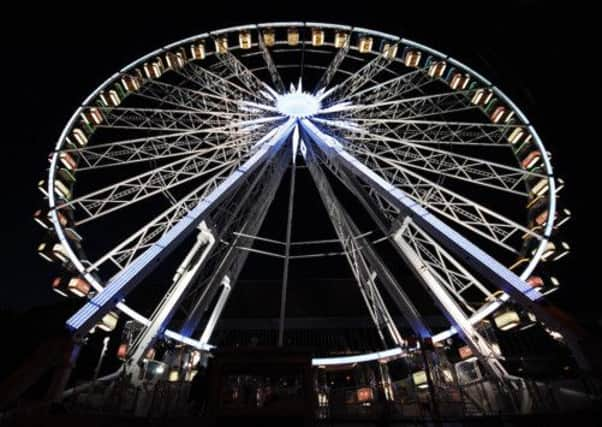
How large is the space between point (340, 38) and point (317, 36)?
1.16 metres

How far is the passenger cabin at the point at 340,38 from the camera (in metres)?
16.9

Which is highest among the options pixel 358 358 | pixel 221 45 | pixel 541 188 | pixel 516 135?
pixel 221 45

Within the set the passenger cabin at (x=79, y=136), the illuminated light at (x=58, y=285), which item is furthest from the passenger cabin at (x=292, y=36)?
the illuminated light at (x=58, y=285)

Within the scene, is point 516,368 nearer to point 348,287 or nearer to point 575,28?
point 348,287

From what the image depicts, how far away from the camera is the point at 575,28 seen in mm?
5824

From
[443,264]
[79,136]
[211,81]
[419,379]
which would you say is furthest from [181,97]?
[419,379]

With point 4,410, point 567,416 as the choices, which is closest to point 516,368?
point 567,416

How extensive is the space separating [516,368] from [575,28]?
2802cm

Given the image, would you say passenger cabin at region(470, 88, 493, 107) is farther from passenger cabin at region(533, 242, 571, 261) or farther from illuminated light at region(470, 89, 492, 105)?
passenger cabin at region(533, 242, 571, 261)

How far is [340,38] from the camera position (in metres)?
17.0

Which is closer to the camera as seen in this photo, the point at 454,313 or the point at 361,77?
the point at 454,313

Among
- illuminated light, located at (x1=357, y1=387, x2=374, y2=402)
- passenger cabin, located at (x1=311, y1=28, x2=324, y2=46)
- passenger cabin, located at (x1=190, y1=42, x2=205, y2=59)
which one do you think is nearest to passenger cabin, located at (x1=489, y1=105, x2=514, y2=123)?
passenger cabin, located at (x1=311, y1=28, x2=324, y2=46)

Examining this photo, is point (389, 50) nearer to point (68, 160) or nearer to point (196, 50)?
point (196, 50)

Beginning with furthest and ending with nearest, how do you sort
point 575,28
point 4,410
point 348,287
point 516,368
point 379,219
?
point 348,287 → point 516,368 → point 379,219 → point 4,410 → point 575,28
